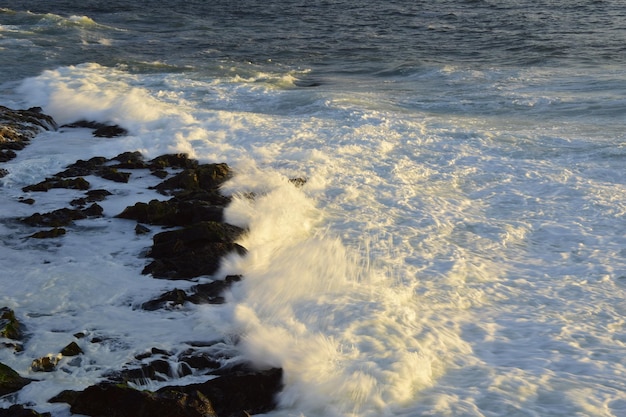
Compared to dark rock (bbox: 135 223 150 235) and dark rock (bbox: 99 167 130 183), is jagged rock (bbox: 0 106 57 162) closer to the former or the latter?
dark rock (bbox: 99 167 130 183)

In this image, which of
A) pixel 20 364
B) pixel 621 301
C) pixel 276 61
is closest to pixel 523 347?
pixel 621 301

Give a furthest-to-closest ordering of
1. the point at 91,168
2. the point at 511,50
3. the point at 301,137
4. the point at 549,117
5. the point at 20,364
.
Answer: the point at 511,50 < the point at 549,117 < the point at 301,137 < the point at 91,168 < the point at 20,364

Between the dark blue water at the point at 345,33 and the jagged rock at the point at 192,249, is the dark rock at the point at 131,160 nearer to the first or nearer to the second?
the jagged rock at the point at 192,249

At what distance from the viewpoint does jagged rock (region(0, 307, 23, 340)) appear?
6.24 metres

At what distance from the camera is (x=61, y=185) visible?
10.5 meters

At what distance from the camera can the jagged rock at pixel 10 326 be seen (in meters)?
6.24

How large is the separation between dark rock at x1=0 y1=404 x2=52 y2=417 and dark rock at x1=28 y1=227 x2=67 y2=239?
3580 millimetres

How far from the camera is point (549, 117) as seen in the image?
47.6 ft

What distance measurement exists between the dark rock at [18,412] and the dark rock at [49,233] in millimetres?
3580

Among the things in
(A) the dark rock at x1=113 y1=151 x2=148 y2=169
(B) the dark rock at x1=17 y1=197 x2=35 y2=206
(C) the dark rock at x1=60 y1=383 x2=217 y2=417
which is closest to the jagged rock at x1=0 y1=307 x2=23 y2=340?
(C) the dark rock at x1=60 y1=383 x2=217 y2=417

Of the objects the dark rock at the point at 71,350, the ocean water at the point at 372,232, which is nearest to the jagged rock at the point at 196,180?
the ocean water at the point at 372,232

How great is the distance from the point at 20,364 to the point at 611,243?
A: 6242 mm

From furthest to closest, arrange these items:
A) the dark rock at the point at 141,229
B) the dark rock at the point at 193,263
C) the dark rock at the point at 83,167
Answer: the dark rock at the point at 83,167 < the dark rock at the point at 141,229 < the dark rock at the point at 193,263

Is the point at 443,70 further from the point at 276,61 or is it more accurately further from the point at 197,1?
the point at 197,1
